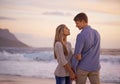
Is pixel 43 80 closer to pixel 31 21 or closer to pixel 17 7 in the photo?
pixel 31 21

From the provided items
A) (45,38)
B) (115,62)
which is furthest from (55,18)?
(115,62)

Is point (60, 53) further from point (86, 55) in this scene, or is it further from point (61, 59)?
point (86, 55)

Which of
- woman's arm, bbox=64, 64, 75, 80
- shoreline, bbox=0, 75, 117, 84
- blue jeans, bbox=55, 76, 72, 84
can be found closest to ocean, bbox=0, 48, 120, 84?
shoreline, bbox=0, 75, 117, 84

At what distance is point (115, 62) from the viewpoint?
3623mm

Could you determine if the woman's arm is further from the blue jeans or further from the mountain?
the mountain

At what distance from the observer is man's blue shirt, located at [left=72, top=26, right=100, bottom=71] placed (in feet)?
8.34

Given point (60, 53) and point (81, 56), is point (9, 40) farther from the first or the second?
point (81, 56)

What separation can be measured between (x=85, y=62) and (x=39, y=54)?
110cm

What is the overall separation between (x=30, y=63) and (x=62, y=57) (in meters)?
1.00

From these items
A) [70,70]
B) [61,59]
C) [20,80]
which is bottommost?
[20,80]

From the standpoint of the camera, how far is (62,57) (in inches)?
101

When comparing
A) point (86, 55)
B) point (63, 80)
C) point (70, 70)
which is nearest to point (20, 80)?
point (63, 80)

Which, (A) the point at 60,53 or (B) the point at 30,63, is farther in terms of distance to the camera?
(B) the point at 30,63

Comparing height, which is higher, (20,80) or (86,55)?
(86,55)
